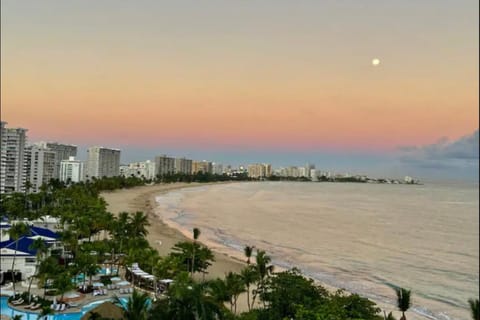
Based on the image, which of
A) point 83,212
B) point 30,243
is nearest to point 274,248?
point 83,212

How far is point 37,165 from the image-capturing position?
107 meters

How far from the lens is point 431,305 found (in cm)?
3011

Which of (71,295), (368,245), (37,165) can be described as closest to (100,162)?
(37,165)

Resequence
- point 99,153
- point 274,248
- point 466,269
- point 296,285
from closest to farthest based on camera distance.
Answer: point 296,285 < point 466,269 < point 274,248 < point 99,153

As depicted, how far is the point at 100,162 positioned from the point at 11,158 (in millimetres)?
73996

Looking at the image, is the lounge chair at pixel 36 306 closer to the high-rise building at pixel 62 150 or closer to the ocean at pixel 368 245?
the ocean at pixel 368 245

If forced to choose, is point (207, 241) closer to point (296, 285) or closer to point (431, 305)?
point (431, 305)

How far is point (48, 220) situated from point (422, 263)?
38.1m

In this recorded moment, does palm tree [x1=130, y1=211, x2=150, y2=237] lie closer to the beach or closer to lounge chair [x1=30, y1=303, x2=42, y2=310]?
the beach

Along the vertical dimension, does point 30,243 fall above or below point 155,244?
above

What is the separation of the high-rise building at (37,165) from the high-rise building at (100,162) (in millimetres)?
48199

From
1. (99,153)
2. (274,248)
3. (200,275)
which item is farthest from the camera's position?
(99,153)

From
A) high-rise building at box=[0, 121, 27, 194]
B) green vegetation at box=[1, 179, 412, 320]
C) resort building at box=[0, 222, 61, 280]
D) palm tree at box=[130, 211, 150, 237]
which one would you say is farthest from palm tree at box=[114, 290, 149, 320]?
high-rise building at box=[0, 121, 27, 194]

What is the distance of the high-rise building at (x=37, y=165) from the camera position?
4122 inches
